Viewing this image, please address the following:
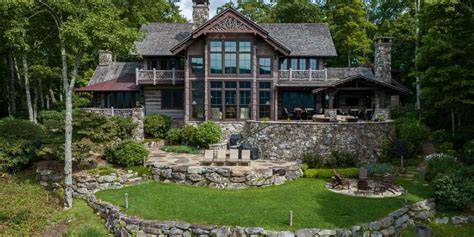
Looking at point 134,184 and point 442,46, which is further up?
point 442,46

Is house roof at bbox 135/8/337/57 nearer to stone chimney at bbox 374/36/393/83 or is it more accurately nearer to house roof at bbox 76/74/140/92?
house roof at bbox 76/74/140/92

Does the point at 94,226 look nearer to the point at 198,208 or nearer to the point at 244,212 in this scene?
the point at 198,208

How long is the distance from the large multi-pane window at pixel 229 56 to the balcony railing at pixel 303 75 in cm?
339

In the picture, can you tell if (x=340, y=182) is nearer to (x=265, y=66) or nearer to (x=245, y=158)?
(x=245, y=158)

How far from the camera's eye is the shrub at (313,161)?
1992 centimetres

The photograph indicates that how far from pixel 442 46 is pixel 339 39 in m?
19.2

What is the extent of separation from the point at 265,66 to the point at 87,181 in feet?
47.5

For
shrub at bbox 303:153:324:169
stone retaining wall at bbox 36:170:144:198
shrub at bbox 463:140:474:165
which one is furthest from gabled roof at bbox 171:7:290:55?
shrub at bbox 463:140:474:165

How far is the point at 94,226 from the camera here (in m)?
14.4

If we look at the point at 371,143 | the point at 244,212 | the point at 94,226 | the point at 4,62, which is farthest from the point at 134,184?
the point at 4,62

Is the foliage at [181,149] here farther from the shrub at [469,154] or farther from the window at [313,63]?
the shrub at [469,154]

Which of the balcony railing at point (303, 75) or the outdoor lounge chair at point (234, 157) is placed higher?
the balcony railing at point (303, 75)

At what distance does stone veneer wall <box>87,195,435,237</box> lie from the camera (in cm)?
1258

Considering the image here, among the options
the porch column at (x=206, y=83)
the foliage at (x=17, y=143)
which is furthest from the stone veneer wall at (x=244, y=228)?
the porch column at (x=206, y=83)
